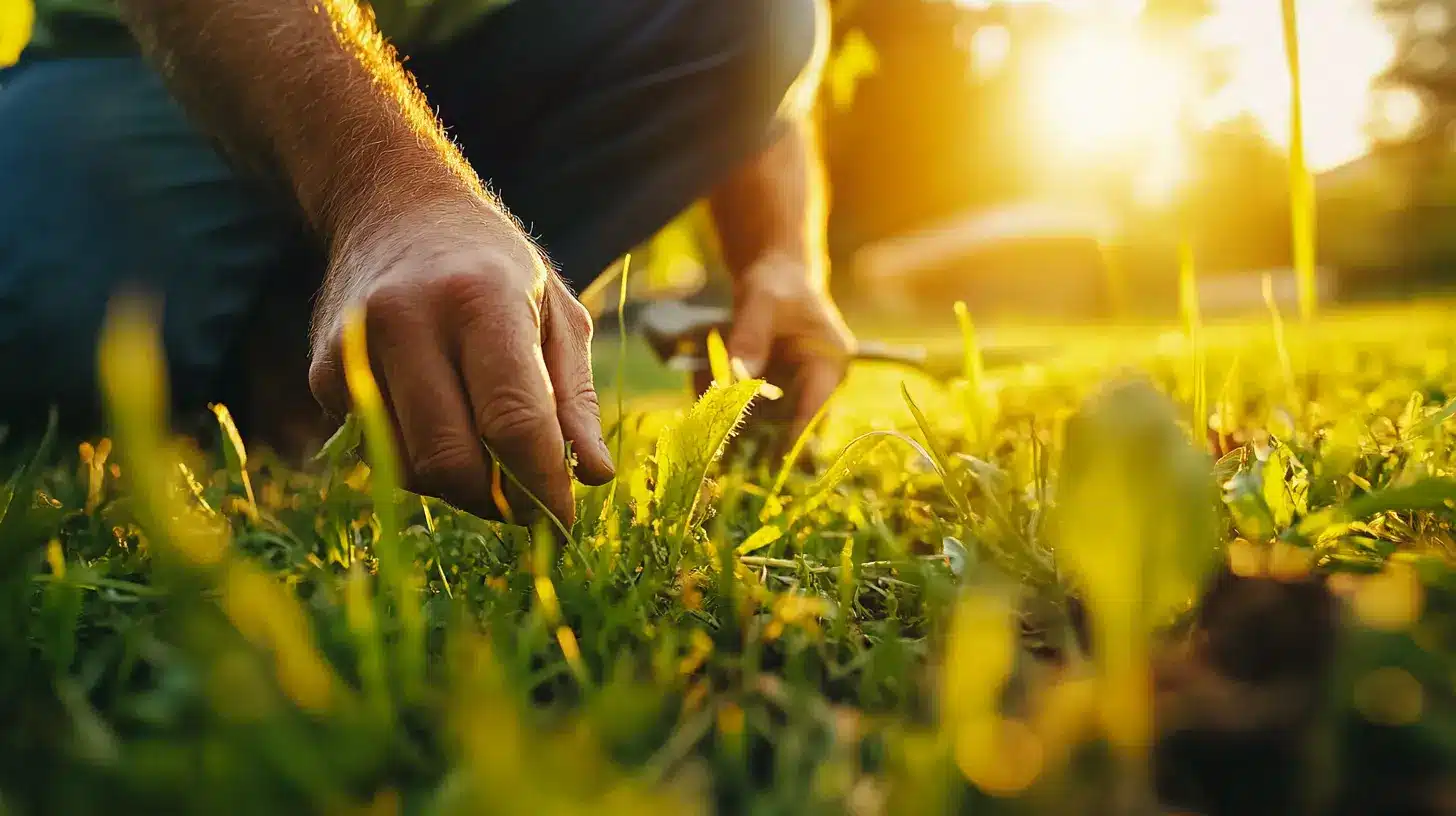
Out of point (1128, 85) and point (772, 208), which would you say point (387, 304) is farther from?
point (1128, 85)

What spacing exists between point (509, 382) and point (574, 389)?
0.15 m

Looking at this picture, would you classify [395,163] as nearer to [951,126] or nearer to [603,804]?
[603,804]

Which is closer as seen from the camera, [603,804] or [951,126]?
[603,804]

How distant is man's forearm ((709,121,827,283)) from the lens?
112 inches

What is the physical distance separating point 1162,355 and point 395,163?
3140mm

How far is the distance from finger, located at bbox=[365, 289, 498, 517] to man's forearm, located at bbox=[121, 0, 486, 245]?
235 mm

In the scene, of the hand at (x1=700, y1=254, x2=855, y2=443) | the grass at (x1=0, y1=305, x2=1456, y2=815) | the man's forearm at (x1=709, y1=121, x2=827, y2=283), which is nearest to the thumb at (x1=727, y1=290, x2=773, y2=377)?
the hand at (x1=700, y1=254, x2=855, y2=443)

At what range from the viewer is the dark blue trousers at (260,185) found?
88.7 inches

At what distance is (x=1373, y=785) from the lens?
49 cm

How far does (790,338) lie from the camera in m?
2.47

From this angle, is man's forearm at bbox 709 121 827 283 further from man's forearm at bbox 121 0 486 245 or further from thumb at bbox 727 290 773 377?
man's forearm at bbox 121 0 486 245

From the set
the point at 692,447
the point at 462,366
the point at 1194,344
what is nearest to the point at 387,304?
the point at 462,366

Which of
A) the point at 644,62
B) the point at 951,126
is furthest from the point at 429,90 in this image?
the point at 951,126

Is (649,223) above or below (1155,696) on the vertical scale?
below
